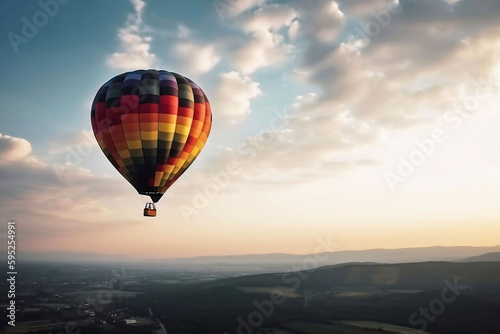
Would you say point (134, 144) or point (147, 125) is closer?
point (147, 125)

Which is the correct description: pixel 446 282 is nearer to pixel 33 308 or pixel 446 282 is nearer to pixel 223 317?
pixel 223 317

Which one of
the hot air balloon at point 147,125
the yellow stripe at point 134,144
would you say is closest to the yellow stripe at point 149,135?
the hot air balloon at point 147,125

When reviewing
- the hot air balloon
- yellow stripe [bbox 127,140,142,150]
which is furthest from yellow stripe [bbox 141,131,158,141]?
yellow stripe [bbox 127,140,142,150]

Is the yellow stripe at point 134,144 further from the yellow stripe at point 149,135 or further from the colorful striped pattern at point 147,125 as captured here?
the yellow stripe at point 149,135

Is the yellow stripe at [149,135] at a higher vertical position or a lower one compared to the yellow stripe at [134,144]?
higher

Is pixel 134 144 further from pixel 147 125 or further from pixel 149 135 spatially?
pixel 147 125

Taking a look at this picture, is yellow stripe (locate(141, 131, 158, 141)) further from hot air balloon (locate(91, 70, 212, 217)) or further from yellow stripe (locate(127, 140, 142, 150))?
yellow stripe (locate(127, 140, 142, 150))

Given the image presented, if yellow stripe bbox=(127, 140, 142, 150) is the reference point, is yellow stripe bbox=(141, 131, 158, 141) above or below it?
above

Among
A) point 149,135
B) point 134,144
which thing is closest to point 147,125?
point 149,135
